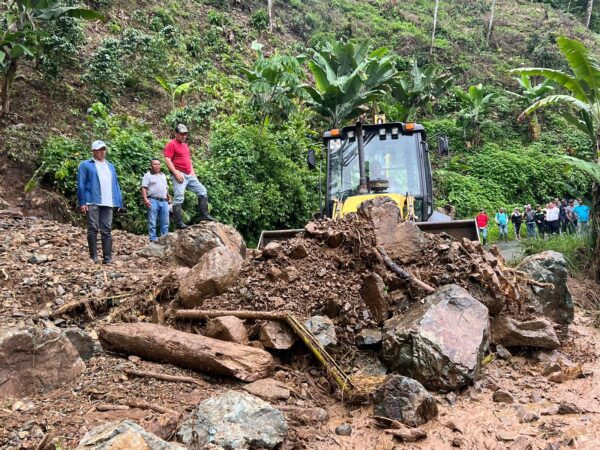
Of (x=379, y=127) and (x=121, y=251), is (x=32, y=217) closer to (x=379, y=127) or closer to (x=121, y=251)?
(x=121, y=251)

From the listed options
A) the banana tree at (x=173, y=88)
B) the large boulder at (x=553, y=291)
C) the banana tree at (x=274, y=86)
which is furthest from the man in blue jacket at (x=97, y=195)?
the banana tree at (x=173, y=88)

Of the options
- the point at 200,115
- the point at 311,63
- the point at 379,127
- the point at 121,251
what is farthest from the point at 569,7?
the point at 121,251

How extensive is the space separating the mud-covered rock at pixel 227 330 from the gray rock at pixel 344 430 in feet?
3.51

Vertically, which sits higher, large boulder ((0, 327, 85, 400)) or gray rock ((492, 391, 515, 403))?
large boulder ((0, 327, 85, 400))

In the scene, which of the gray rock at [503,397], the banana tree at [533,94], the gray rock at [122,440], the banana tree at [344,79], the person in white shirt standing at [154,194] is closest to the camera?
the gray rock at [122,440]

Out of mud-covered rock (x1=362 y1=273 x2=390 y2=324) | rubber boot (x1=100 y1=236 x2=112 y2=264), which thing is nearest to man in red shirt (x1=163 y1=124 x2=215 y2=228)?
rubber boot (x1=100 y1=236 x2=112 y2=264)

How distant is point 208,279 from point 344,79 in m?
9.90

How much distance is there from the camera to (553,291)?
223 inches

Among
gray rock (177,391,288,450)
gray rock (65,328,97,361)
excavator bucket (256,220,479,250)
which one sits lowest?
gray rock (177,391,288,450)

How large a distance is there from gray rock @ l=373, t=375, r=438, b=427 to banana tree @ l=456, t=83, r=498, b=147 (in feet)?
71.8

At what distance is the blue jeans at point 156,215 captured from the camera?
7219 millimetres

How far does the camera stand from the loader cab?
266 inches

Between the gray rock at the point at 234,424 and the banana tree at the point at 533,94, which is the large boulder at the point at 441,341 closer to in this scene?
the gray rock at the point at 234,424

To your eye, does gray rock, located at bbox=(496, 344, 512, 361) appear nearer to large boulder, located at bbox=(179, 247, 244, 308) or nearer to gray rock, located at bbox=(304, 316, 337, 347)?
gray rock, located at bbox=(304, 316, 337, 347)
